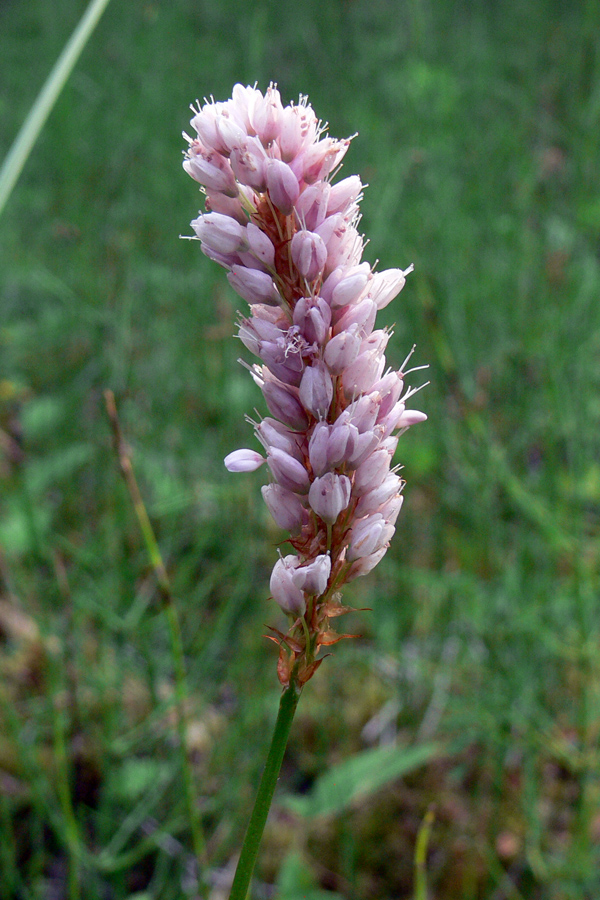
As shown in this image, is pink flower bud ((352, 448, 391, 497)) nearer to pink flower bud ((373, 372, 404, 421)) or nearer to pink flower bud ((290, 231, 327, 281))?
pink flower bud ((373, 372, 404, 421))

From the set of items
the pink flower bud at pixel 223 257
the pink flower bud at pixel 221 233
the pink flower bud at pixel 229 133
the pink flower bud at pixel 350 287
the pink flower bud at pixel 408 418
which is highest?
the pink flower bud at pixel 229 133

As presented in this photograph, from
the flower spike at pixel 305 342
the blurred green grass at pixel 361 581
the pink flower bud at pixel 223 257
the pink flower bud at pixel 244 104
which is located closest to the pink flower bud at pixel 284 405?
the flower spike at pixel 305 342

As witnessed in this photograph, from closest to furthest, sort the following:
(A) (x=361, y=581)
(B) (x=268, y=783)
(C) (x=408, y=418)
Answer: (B) (x=268, y=783) → (C) (x=408, y=418) → (A) (x=361, y=581)

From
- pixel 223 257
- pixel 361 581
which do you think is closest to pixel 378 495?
pixel 223 257

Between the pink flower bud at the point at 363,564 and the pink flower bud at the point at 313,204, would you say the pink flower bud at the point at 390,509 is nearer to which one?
the pink flower bud at the point at 363,564

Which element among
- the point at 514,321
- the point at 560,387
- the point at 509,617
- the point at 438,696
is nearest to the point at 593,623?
the point at 509,617

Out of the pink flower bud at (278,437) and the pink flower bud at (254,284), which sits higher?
the pink flower bud at (254,284)

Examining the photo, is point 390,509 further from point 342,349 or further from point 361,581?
point 361,581

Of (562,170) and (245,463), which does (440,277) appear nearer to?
(562,170)
